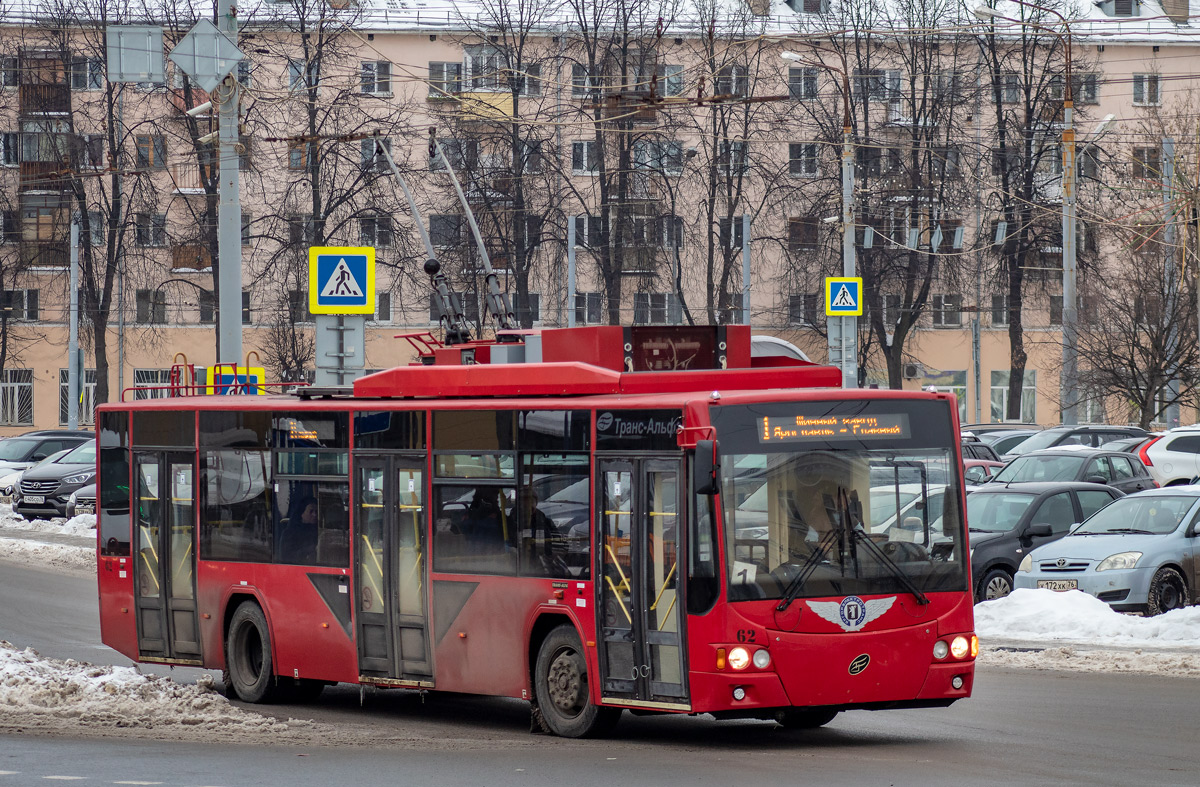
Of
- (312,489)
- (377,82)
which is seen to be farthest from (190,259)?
(312,489)

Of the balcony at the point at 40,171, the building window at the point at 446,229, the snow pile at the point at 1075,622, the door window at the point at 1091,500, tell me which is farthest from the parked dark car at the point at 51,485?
the snow pile at the point at 1075,622

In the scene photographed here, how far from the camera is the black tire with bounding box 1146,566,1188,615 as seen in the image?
17.4 meters

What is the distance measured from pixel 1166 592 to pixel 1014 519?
104 inches

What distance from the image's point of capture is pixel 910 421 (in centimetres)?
1045

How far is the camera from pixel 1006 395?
213 feet

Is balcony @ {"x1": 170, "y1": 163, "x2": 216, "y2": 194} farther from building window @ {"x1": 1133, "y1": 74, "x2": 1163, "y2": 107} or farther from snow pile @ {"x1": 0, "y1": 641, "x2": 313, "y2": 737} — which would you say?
snow pile @ {"x1": 0, "y1": 641, "x2": 313, "y2": 737}

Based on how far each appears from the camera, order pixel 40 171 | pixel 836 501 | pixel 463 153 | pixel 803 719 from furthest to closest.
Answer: pixel 40 171
pixel 463 153
pixel 803 719
pixel 836 501

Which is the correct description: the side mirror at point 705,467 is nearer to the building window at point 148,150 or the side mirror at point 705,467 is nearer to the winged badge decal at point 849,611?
the winged badge decal at point 849,611

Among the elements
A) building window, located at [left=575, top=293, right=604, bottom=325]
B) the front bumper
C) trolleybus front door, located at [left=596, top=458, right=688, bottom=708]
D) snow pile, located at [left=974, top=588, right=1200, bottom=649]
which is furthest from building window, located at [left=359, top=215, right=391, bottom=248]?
trolleybus front door, located at [left=596, top=458, right=688, bottom=708]

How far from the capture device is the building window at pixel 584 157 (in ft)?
178

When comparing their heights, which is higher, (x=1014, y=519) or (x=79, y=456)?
(x=1014, y=519)

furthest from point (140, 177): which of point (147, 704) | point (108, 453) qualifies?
point (147, 704)

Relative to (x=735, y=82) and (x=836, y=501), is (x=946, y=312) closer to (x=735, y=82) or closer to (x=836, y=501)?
(x=735, y=82)

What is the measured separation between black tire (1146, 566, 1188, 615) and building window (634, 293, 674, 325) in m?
41.9
